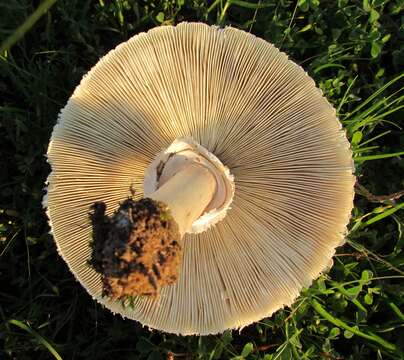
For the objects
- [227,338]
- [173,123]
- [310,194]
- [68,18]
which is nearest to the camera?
[310,194]

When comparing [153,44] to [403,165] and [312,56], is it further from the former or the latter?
[403,165]

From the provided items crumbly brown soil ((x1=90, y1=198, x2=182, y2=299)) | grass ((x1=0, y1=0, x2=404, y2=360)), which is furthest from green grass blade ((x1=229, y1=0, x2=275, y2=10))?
crumbly brown soil ((x1=90, y1=198, x2=182, y2=299))

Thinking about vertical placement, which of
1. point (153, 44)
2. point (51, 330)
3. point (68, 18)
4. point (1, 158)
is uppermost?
point (153, 44)

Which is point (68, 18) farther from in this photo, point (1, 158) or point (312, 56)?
point (312, 56)

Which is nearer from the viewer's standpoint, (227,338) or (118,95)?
(118,95)

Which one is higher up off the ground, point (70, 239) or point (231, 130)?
point (231, 130)

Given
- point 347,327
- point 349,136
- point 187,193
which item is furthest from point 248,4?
point 347,327

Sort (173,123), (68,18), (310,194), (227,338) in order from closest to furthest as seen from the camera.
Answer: (310,194), (173,123), (227,338), (68,18)

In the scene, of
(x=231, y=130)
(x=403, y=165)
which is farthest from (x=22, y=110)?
(x=403, y=165)

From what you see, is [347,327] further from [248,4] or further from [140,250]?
[248,4]
